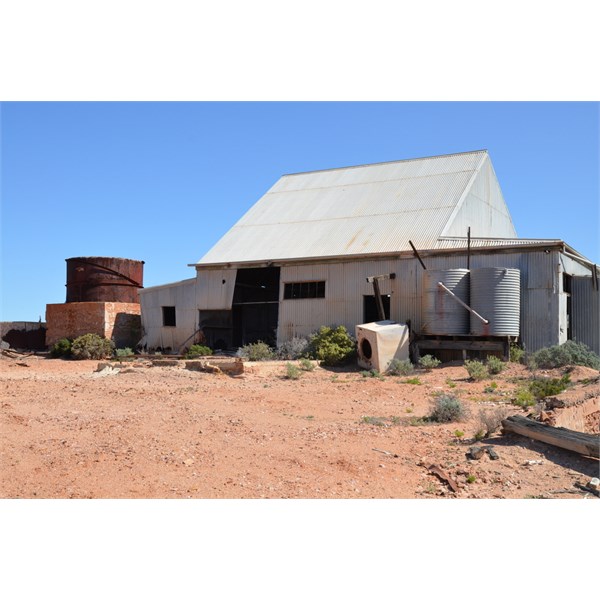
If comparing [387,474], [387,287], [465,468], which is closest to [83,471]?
[387,474]

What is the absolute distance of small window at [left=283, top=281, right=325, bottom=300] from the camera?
25.4m

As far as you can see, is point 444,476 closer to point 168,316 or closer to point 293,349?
point 293,349

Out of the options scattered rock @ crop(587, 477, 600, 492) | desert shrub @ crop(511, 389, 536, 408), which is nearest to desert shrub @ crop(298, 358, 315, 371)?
desert shrub @ crop(511, 389, 536, 408)

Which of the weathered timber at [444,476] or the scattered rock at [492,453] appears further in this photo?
the scattered rock at [492,453]

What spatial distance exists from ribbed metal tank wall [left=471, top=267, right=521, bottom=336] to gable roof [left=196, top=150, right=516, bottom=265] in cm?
308

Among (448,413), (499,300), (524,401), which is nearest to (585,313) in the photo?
(499,300)

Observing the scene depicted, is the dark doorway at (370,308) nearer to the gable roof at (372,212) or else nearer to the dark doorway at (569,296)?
the gable roof at (372,212)

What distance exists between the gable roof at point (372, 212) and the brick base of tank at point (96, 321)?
5219 mm

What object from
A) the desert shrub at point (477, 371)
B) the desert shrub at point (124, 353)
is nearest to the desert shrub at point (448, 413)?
the desert shrub at point (477, 371)

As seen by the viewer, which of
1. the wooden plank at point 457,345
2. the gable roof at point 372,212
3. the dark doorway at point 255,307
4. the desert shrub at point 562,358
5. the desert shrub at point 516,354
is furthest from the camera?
the dark doorway at point 255,307

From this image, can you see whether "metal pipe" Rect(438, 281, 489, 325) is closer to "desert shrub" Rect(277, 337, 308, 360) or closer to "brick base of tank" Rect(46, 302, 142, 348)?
"desert shrub" Rect(277, 337, 308, 360)

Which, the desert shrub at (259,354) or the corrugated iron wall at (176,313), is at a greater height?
the corrugated iron wall at (176,313)

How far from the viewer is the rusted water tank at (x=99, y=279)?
1244 inches

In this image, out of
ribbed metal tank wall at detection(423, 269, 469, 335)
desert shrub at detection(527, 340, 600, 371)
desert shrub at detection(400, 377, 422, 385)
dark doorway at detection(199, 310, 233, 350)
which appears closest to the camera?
desert shrub at detection(400, 377, 422, 385)
